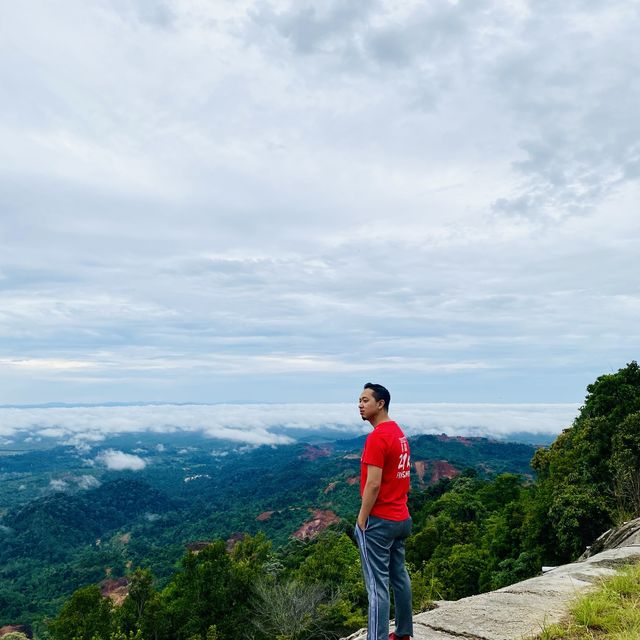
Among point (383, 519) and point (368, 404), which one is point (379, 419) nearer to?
point (368, 404)

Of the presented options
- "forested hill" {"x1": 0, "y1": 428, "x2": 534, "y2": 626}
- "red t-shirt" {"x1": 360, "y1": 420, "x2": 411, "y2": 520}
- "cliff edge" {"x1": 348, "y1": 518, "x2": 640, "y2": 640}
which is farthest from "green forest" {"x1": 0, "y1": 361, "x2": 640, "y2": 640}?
"forested hill" {"x1": 0, "y1": 428, "x2": 534, "y2": 626}

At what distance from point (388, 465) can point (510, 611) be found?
209 centimetres

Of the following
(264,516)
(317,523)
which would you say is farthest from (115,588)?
(264,516)

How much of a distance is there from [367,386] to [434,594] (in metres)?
26.0

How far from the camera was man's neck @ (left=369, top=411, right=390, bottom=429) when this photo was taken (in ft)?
15.3

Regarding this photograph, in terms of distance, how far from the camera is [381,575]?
445 cm

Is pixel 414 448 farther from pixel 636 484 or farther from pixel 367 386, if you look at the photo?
pixel 367 386

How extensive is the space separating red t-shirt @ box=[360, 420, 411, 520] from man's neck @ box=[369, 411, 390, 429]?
99 mm

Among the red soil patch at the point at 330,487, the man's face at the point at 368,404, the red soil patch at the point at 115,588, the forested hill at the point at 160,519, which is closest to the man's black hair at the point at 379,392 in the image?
the man's face at the point at 368,404

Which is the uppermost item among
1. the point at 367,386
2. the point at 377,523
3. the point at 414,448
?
the point at 367,386

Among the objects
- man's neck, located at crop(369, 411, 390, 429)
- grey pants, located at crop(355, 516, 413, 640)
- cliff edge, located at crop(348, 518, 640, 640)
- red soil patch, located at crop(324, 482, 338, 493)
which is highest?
man's neck, located at crop(369, 411, 390, 429)

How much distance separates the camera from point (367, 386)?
4727 mm

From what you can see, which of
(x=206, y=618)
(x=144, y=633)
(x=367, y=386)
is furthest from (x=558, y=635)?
(x=144, y=633)

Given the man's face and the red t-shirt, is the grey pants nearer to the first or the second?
the red t-shirt
